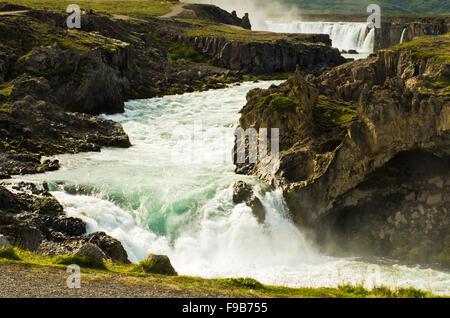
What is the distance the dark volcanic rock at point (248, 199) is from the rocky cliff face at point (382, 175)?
2115 mm

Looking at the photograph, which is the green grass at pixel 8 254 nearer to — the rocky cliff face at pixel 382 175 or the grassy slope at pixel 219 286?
the grassy slope at pixel 219 286

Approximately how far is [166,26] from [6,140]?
105 metres

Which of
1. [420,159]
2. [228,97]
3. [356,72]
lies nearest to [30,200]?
[420,159]

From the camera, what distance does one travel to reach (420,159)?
33.6 m

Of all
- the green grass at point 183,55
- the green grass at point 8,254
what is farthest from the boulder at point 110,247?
the green grass at point 183,55

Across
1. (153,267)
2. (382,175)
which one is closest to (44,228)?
(153,267)

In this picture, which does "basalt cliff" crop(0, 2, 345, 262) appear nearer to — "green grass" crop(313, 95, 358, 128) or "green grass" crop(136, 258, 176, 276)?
"green grass" crop(136, 258, 176, 276)

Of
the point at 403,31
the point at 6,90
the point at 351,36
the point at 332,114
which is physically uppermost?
the point at 403,31

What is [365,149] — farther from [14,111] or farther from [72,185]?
[14,111]

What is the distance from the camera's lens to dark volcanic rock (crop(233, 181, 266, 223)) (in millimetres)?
34344

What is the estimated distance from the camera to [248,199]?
3500cm

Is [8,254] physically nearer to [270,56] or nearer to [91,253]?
[91,253]

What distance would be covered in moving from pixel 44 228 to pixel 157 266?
1055 centimetres

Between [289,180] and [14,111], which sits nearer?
[289,180]
